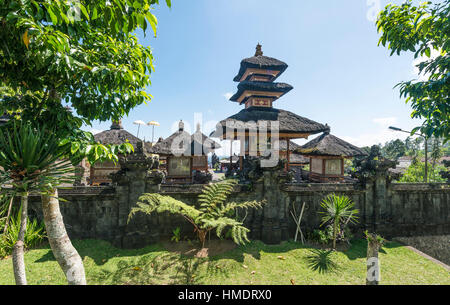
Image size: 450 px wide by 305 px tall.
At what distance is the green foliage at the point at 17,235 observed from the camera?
17.1 ft

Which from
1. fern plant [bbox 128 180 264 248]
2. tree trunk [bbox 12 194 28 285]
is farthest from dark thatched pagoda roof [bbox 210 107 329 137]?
tree trunk [bbox 12 194 28 285]

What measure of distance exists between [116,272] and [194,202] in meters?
2.85

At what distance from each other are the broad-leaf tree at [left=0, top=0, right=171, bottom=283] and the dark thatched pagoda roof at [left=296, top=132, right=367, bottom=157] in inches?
439

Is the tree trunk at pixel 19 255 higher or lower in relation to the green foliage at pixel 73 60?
lower

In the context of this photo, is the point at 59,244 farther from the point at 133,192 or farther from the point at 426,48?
the point at 426,48

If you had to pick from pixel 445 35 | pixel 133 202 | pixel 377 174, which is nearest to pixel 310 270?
pixel 377 174

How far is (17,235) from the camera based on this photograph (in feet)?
17.7

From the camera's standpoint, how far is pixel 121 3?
2.48 meters

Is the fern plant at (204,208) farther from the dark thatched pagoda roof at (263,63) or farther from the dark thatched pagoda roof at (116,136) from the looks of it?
the dark thatched pagoda roof at (263,63)

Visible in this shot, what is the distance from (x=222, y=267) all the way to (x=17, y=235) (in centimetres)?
613

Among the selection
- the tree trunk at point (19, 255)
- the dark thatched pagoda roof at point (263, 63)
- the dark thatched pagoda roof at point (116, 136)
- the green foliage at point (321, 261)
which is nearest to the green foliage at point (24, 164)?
the tree trunk at point (19, 255)

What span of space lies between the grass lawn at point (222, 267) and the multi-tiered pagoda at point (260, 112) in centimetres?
670

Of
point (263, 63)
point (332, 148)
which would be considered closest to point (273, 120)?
point (332, 148)

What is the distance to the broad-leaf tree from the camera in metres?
2.26
